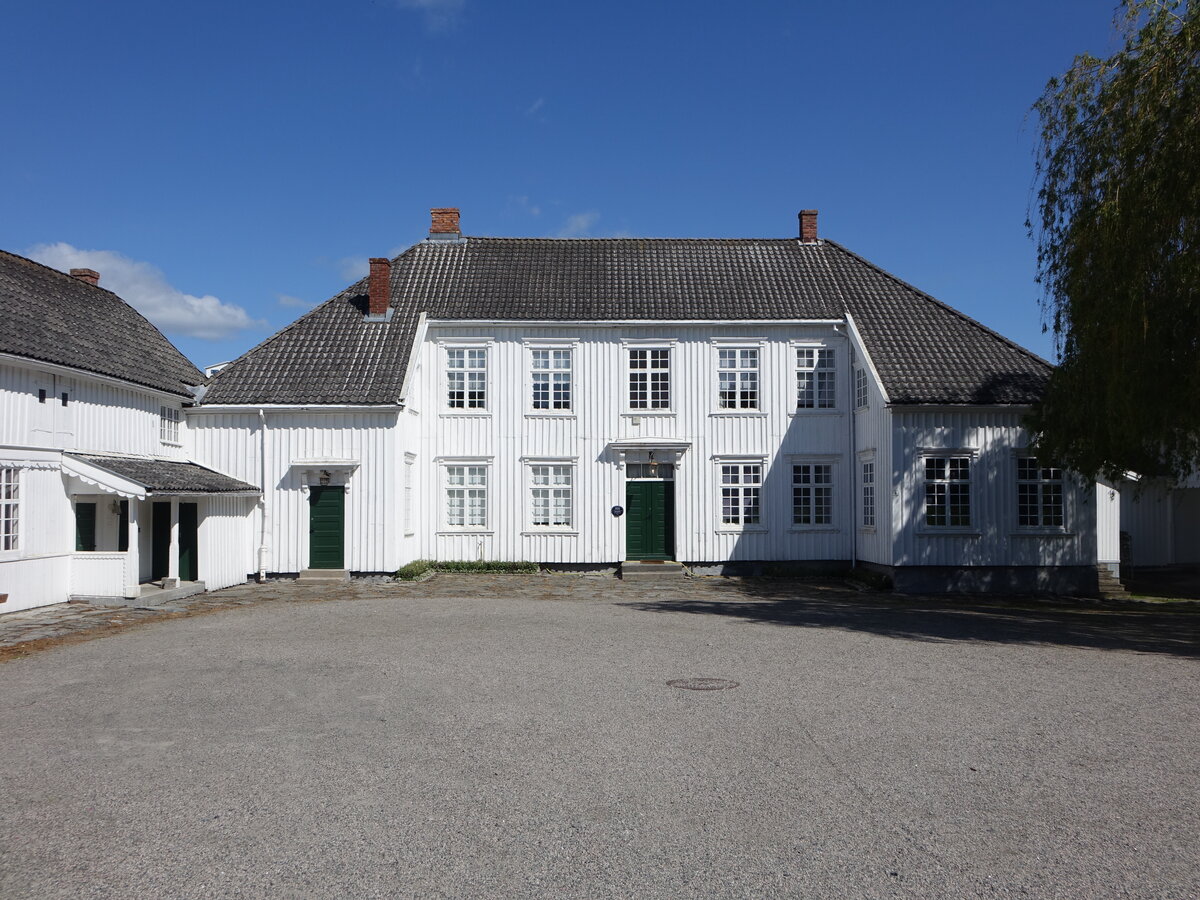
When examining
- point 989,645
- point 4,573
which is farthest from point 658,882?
point 4,573

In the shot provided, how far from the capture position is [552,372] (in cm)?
2608

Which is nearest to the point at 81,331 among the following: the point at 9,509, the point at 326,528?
the point at 9,509

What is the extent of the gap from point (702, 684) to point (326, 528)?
49.6 feet

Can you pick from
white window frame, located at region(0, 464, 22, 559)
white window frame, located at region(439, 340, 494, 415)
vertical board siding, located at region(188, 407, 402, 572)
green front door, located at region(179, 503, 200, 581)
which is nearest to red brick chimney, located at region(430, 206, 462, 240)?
white window frame, located at region(439, 340, 494, 415)

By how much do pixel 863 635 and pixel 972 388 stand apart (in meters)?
10.8

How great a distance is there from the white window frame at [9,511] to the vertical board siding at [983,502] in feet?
57.4

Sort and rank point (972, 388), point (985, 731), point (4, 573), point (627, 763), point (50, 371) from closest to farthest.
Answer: point (627, 763) < point (985, 731) < point (4, 573) < point (50, 371) < point (972, 388)

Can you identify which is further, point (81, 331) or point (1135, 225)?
point (81, 331)

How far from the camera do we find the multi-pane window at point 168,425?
22766mm

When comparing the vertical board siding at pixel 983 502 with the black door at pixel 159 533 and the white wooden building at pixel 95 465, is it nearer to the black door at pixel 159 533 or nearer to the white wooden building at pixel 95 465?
the white wooden building at pixel 95 465

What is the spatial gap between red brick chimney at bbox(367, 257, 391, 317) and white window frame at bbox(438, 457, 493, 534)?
13.4 feet

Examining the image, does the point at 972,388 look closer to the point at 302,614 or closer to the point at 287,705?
the point at 302,614

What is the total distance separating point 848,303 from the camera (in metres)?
26.5

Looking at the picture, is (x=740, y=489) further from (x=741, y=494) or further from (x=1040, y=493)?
(x=1040, y=493)
